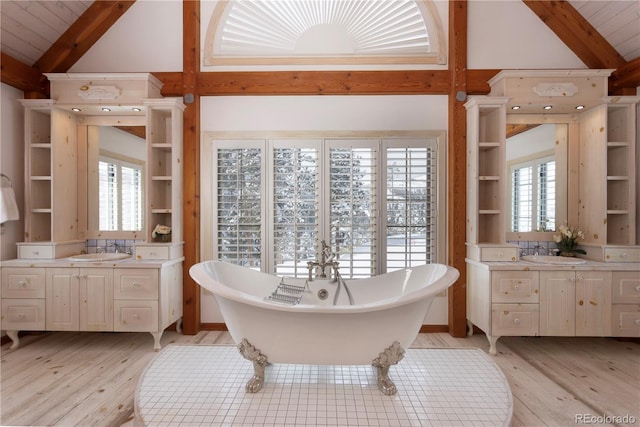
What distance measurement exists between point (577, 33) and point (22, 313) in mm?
5330

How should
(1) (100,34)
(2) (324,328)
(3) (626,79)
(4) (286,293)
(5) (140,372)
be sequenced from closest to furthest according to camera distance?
(2) (324,328), (5) (140,372), (4) (286,293), (3) (626,79), (1) (100,34)

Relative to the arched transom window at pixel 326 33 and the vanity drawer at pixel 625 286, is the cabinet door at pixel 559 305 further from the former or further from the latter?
the arched transom window at pixel 326 33

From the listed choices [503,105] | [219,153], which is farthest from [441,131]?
[219,153]

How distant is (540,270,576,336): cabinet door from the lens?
2752 millimetres

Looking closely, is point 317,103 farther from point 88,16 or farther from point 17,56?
point 17,56

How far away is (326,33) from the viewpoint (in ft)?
10.8

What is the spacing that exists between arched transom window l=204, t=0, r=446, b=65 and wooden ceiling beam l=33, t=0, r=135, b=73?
88 centimetres

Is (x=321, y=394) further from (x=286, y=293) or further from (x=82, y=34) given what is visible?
(x=82, y=34)

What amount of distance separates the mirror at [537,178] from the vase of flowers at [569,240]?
0.41 feet

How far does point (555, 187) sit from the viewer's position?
3266mm

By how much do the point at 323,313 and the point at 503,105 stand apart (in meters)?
2.40

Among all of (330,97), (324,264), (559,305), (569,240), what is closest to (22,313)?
(324,264)

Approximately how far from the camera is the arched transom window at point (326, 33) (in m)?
3.26

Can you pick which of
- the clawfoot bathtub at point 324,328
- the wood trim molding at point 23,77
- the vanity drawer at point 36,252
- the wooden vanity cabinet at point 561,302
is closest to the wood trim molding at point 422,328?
the wooden vanity cabinet at point 561,302
